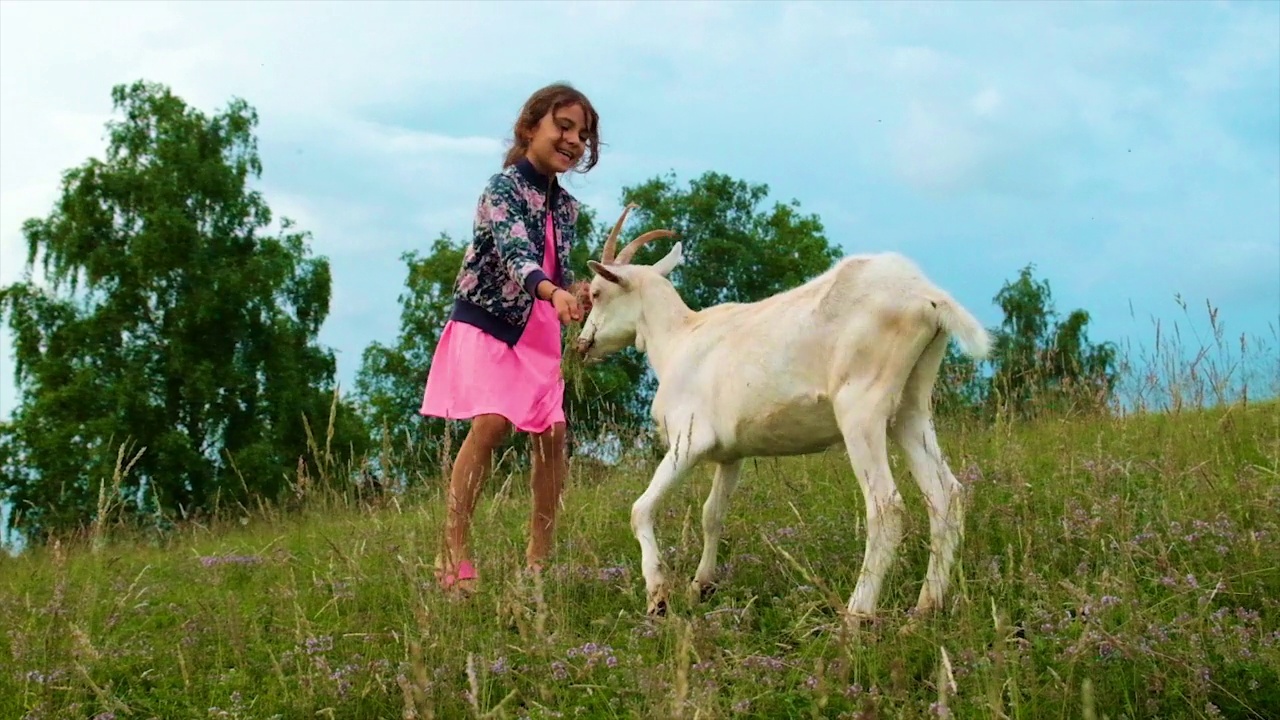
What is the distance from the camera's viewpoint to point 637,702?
12.0 ft

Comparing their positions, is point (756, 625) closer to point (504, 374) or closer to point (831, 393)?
point (831, 393)

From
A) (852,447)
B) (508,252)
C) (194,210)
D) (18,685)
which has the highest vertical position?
(194,210)

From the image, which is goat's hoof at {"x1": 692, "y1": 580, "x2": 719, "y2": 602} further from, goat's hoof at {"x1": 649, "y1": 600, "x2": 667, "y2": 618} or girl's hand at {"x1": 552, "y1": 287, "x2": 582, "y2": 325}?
girl's hand at {"x1": 552, "y1": 287, "x2": 582, "y2": 325}

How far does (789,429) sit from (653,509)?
69cm

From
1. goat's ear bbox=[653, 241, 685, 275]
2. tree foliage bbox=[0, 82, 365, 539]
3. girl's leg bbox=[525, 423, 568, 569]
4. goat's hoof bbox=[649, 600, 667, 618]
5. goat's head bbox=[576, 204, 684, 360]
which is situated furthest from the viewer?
tree foliage bbox=[0, 82, 365, 539]

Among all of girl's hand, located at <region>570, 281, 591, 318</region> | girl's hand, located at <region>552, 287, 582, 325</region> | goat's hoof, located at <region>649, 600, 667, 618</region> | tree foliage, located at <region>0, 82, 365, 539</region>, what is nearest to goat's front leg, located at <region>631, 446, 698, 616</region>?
goat's hoof, located at <region>649, 600, 667, 618</region>

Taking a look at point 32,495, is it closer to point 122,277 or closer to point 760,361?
point 122,277

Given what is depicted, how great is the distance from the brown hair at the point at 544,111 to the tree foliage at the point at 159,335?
849 inches

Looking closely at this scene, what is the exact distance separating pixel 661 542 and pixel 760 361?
1.50m

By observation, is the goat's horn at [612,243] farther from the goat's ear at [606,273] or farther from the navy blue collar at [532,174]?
the navy blue collar at [532,174]

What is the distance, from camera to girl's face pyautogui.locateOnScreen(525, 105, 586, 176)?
5.58 metres

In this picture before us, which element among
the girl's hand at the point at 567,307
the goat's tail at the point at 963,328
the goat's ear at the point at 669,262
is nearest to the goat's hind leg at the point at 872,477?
the goat's tail at the point at 963,328

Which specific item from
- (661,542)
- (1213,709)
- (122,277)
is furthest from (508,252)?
(122,277)

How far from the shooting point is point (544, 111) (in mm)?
5648
